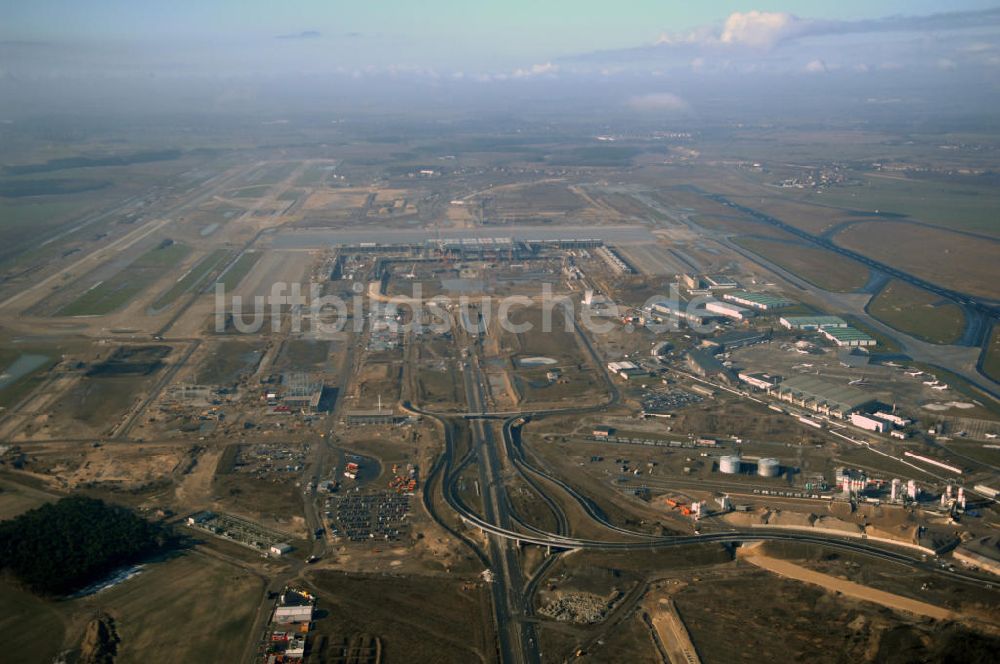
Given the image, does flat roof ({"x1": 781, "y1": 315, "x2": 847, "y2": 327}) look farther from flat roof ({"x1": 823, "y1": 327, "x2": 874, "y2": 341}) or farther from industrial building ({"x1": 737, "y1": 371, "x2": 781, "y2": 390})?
industrial building ({"x1": 737, "y1": 371, "x2": 781, "y2": 390})

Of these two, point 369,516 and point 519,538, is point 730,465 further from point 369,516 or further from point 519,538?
point 369,516

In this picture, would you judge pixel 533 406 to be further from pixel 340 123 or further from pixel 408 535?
pixel 340 123

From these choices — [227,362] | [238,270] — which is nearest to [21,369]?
[227,362]

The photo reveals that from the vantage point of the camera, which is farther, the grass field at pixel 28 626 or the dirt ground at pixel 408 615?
the dirt ground at pixel 408 615

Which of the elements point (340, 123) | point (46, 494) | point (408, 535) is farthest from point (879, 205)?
point (340, 123)

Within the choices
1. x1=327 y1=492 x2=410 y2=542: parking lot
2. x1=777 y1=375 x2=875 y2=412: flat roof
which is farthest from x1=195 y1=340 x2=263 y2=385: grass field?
x1=777 y1=375 x2=875 y2=412: flat roof

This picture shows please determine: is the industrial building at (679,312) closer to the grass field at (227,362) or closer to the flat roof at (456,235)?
the flat roof at (456,235)

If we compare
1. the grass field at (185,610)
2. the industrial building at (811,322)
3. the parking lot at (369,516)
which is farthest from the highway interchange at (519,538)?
the industrial building at (811,322)
